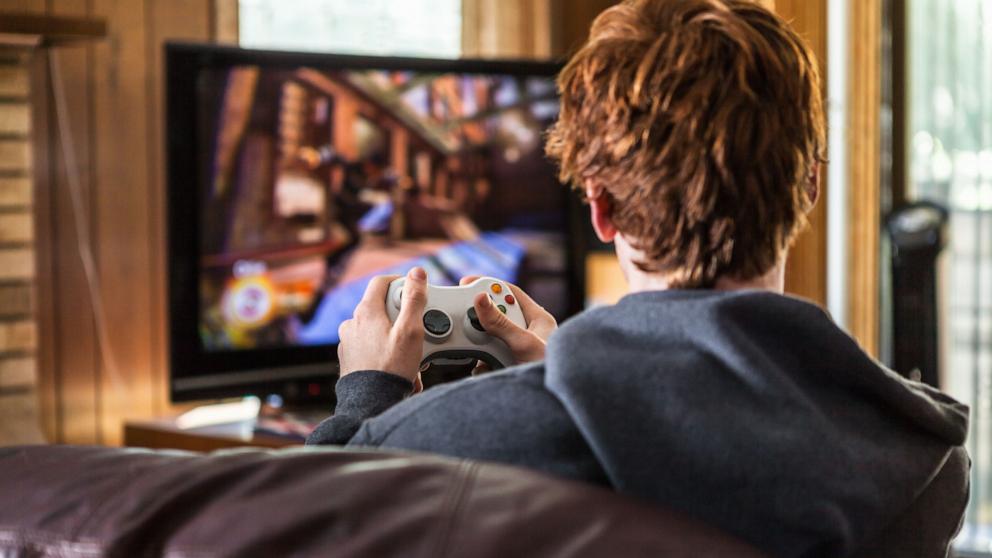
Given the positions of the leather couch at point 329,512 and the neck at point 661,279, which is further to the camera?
the neck at point 661,279

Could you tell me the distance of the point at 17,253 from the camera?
255 centimetres

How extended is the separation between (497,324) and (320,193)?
62.5 inches

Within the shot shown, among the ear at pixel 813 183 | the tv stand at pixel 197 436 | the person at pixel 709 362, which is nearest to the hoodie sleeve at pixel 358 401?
the person at pixel 709 362

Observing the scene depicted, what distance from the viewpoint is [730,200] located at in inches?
33.4

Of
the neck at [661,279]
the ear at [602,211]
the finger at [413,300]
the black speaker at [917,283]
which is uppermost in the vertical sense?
the ear at [602,211]

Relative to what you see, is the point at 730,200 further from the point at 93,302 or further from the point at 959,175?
the point at 959,175

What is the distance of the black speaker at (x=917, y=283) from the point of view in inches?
118

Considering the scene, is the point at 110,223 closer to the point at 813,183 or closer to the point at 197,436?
the point at 197,436

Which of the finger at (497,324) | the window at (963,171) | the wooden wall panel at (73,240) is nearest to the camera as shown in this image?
the finger at (497,324)

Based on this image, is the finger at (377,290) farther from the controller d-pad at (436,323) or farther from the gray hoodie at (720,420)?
the gray hoodie at (720,420)

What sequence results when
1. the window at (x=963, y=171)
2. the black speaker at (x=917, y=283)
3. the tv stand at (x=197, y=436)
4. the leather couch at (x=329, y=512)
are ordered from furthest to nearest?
1. the window at (x=963, y=171)
2. the black speaker at (x=917, y=283)
3. the tv stand at (x=197, y=436)
4. the leather couch at (x=329, y=512)

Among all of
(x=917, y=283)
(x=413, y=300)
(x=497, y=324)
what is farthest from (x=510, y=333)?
(x=917, y=283)

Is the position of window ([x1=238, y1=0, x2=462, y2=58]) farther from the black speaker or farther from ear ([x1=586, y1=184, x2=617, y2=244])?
ear ([x1=586, y1=184, x2=617, y2=244])

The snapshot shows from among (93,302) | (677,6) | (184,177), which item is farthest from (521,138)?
(677,6)
